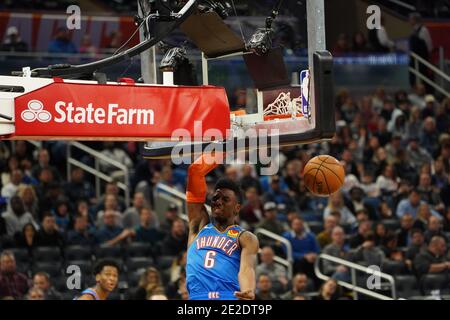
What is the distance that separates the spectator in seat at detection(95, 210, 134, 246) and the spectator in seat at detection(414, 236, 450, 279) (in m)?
3.86

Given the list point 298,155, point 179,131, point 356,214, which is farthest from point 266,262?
point 179,131

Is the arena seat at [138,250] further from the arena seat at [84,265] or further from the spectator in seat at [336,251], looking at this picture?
the spectator in seat at [336,251]

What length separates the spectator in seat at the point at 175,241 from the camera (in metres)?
14.8

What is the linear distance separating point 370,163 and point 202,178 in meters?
9.10

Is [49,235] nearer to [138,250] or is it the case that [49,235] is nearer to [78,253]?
[78,253]

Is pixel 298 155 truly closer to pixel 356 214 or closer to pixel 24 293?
pixel 356 214

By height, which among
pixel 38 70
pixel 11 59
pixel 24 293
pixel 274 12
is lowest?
pixel 24 293

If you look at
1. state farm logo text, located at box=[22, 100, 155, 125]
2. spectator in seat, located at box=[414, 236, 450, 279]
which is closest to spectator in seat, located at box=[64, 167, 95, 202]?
spectator in seat, located at box=[414, 236, 450, 279]

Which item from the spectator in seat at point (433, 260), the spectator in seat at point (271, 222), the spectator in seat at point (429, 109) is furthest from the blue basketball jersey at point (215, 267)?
the spectator in seat at point (429, 109)

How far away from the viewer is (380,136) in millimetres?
18547

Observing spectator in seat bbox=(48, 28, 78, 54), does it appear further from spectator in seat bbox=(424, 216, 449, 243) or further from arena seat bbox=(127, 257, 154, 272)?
spectator in seat bbox=(424, 216, 449, 243)

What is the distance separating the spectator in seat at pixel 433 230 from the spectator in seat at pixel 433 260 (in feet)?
1.02

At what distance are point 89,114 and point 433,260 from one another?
862 centimetres

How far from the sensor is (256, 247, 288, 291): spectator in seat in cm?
1412
